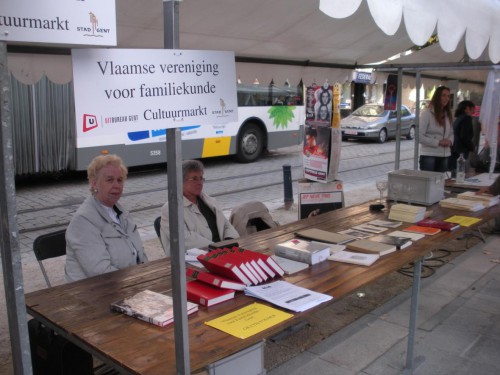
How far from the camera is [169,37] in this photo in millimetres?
1385

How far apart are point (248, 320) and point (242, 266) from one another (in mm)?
401

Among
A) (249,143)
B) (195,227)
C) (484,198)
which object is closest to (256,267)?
(195,227)

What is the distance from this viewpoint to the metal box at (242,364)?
6.22ft

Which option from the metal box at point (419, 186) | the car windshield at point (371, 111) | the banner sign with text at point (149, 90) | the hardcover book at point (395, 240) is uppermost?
the car windshield at point (371, 111)

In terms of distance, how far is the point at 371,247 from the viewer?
2.97 m

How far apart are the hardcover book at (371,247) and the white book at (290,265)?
43 cm

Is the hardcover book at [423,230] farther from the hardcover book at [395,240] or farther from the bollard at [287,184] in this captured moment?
the bollard at [287,184]

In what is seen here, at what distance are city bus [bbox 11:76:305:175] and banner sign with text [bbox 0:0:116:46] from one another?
6.21 metres

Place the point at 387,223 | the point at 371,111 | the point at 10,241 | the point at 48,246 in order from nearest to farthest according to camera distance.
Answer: the point at 10,241, the point at 48,246, the point at 387,223, the point at 371,111

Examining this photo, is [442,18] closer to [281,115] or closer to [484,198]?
[484,198]

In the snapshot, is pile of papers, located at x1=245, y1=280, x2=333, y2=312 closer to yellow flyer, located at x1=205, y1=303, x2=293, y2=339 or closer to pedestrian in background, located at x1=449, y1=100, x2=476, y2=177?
yellow flyer, located at x1=205, y1=303, x2=293, y2=339

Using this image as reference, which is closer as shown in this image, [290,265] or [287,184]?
[290,265]

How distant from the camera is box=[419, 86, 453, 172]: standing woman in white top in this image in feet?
20.9

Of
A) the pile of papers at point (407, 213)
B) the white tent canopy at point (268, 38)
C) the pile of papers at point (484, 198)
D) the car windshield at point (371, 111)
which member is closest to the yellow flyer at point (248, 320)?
the white tent canopy at point (268, 38)
